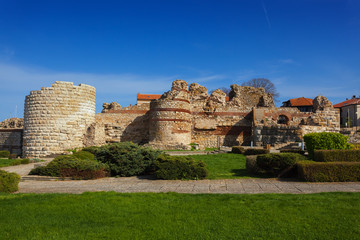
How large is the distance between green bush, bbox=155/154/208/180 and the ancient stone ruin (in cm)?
1238

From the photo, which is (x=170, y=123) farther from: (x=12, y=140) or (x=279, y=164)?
(x=279, y=164)

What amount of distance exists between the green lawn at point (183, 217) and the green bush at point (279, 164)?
11.3 feet

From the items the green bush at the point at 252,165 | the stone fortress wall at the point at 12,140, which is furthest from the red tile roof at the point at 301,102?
the green bush at the point at 252,165

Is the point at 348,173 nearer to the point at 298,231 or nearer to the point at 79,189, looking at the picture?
the point at 298,231

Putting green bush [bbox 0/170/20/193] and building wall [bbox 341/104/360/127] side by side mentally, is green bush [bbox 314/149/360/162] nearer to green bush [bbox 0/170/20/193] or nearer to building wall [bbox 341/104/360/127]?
green bush [bbox 0/170/20/193]

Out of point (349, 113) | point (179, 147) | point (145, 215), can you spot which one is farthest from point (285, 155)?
point (349, 113)

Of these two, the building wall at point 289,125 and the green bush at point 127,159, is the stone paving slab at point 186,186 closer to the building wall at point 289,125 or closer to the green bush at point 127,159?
the green bush at point 127,159

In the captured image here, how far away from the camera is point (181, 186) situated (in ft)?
32.8

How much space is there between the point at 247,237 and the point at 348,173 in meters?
6.83

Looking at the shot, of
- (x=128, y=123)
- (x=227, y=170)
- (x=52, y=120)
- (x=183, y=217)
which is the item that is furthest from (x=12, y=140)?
(x=183, y=217)

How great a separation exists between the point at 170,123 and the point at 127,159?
12.1 m

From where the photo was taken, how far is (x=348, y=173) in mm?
9945

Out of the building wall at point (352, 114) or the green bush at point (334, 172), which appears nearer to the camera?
the green bush at point (334, 172)

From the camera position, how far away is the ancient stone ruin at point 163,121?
21812 millimetres
